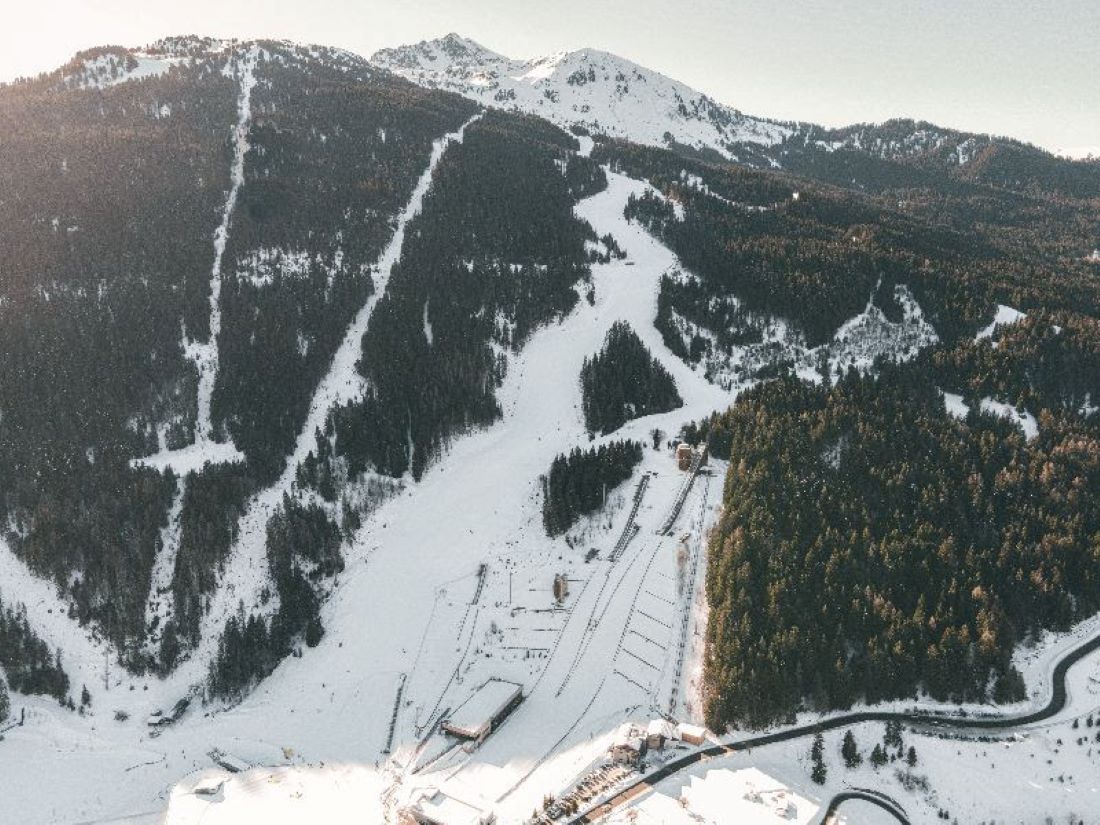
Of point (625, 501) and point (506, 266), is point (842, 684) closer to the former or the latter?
point (625, 501)

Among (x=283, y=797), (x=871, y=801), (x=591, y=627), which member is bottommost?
(x=283, y=797)

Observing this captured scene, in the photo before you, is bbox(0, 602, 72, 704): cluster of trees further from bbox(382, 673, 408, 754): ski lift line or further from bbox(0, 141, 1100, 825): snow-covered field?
bbox(382, 673, 408, 754): ski lift line

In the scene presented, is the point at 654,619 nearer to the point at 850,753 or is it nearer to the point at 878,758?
the point at 850,753

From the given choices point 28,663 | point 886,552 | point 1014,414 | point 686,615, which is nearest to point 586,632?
point 686,615

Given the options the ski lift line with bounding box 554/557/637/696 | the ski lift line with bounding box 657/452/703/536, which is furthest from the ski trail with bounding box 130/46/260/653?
the ski lift line with bounding box 657/452/703/536

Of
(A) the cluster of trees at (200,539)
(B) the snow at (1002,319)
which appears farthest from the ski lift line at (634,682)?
(B) the snow at (1002,319)

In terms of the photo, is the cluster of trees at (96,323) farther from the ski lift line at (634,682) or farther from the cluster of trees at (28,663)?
the ski lift line at (634,682)
